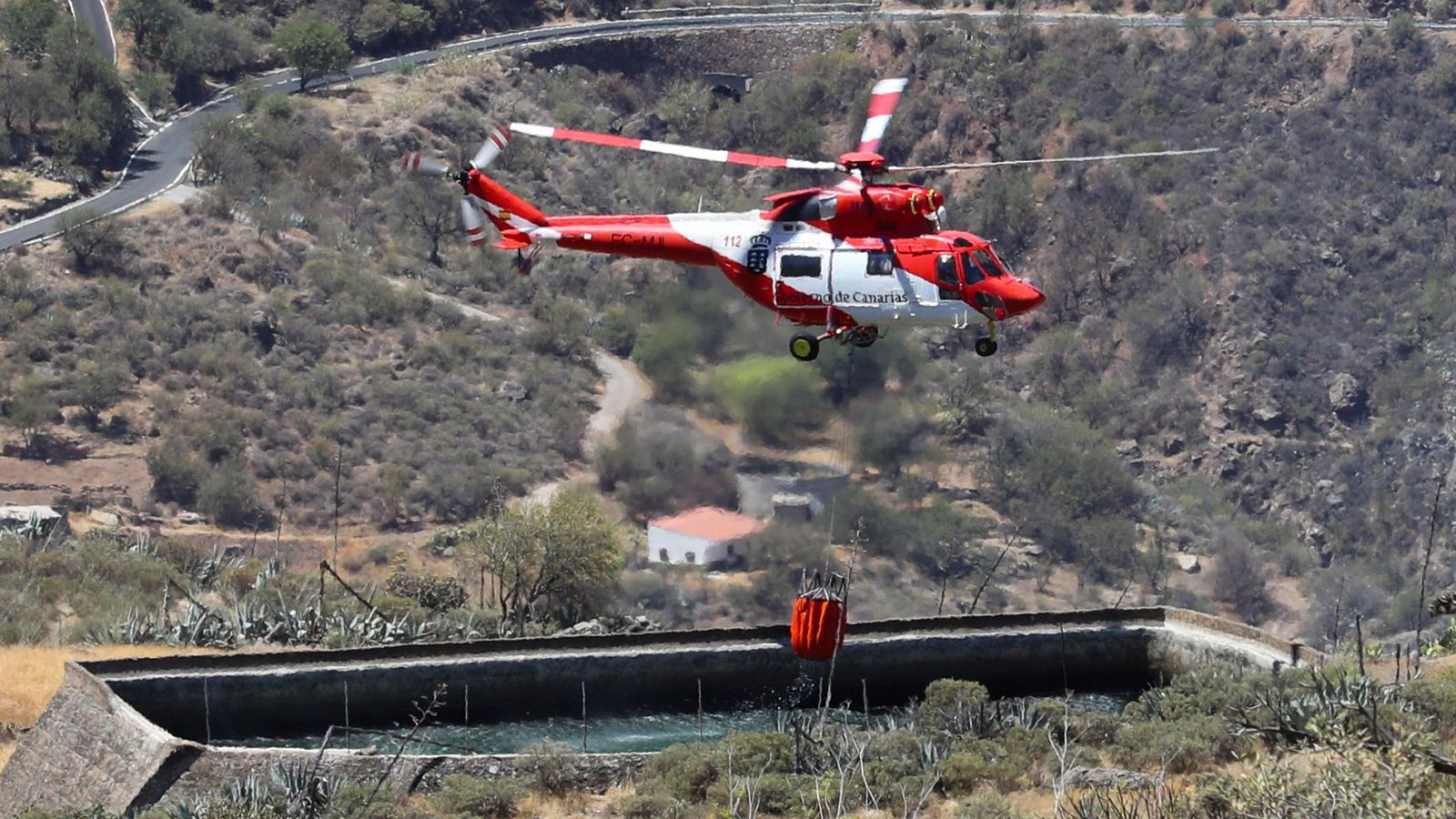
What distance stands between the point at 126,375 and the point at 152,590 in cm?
2998

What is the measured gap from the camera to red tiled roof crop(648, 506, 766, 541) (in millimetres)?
68375

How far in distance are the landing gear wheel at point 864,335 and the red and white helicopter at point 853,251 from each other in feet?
0.05

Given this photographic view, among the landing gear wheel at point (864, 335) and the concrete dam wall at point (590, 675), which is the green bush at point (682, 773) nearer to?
the concrete dam wall at point (590, 675)

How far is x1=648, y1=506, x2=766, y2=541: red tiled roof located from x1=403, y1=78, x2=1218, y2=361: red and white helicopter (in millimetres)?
31188

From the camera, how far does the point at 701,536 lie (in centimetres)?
6875

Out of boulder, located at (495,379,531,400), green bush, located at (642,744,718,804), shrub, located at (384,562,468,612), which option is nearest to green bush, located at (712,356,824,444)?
boulder, located at (495,379,531,400)

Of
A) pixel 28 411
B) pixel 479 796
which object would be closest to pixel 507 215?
pixel 479 796

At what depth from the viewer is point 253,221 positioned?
281 feet

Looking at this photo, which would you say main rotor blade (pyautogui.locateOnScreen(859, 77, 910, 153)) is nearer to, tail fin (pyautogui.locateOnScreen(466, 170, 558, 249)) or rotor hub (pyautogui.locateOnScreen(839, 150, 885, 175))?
rotor hub (pyautogui.locateOnScreen(839, 150, 885, 175))

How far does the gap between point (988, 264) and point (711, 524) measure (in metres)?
34.7

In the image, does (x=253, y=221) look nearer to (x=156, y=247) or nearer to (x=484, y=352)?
(x=156, y=247)

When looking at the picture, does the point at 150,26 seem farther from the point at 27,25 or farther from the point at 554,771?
the point at 554,771

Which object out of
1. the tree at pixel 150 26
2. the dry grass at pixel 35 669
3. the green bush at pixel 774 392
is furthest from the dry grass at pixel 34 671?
the tree at pixel 150 26

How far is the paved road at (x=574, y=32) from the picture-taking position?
9362cm
